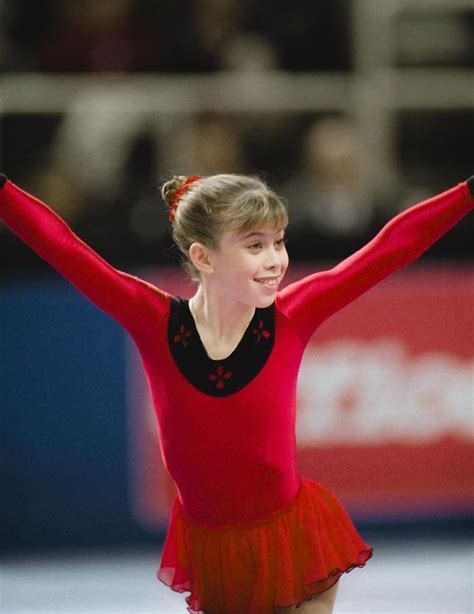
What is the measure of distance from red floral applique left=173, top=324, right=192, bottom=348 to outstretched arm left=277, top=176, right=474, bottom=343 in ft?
0.84

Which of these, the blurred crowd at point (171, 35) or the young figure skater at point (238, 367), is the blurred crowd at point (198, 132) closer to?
the blurred crowd at point (171, 35)

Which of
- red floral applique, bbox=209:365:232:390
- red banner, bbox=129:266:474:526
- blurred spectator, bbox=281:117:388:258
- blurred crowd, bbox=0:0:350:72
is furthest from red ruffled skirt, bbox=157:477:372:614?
blurred crowd, bbox=0:0:350:72

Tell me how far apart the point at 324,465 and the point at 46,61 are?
95.3 inches

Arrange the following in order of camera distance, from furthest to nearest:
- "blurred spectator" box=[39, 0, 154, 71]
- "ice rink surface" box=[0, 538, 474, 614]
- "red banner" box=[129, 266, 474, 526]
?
1. "blurred spectator" box=[39, 0, 154, 71]
2. "red banner" box=[129, 266, 474, 526]
3. "ice rink surface" box=[0, 538, 474, 614]

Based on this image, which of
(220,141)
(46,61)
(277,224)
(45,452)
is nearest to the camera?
(277,224)

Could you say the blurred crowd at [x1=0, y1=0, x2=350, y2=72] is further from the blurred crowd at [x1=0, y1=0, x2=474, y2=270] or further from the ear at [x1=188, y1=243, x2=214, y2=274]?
the ear at [x1=188, y1=243, x2=214, y2=274]

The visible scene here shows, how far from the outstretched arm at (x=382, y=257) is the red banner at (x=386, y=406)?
225cm

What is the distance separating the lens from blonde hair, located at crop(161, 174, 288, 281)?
9.74ft

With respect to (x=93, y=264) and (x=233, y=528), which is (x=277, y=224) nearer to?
(x=93, y=264)

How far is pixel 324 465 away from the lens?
5438 millimetres

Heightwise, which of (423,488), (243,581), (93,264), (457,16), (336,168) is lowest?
(243,581)

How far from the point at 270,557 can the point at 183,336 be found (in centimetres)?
58

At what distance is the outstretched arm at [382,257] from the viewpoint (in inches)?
121

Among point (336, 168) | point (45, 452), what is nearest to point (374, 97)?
point (336, 168)
